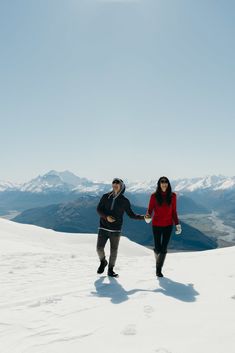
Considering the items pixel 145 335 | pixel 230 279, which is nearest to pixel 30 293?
pixel 145 335

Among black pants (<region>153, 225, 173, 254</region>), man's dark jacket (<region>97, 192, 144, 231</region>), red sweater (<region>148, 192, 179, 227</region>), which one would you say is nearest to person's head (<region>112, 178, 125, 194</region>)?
man's dark jacket (<region>97, 192, 144, 231</region>)

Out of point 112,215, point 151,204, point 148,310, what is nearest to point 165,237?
point 151,204

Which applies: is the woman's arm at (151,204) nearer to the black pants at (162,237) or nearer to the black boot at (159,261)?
the black pants at (162,237)

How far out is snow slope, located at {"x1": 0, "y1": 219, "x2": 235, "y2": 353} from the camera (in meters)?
5.41

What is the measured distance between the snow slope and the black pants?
35.9 inches

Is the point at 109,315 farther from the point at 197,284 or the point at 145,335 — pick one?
the point at 197,284

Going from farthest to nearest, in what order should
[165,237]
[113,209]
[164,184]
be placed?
[113,209] < [165,237] < [164,184]

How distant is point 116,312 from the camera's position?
7.10 m

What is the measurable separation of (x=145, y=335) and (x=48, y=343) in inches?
63.2

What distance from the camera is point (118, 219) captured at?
11086mm

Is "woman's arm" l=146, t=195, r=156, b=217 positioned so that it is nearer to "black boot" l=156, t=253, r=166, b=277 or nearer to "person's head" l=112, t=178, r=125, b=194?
"person's head" l=112, t=178, r=125, b=194

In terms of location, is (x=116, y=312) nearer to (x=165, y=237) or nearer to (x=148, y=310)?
(x=148, y=310)

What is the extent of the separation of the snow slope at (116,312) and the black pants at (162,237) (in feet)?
3.00

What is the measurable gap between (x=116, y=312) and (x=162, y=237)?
4266 mm
